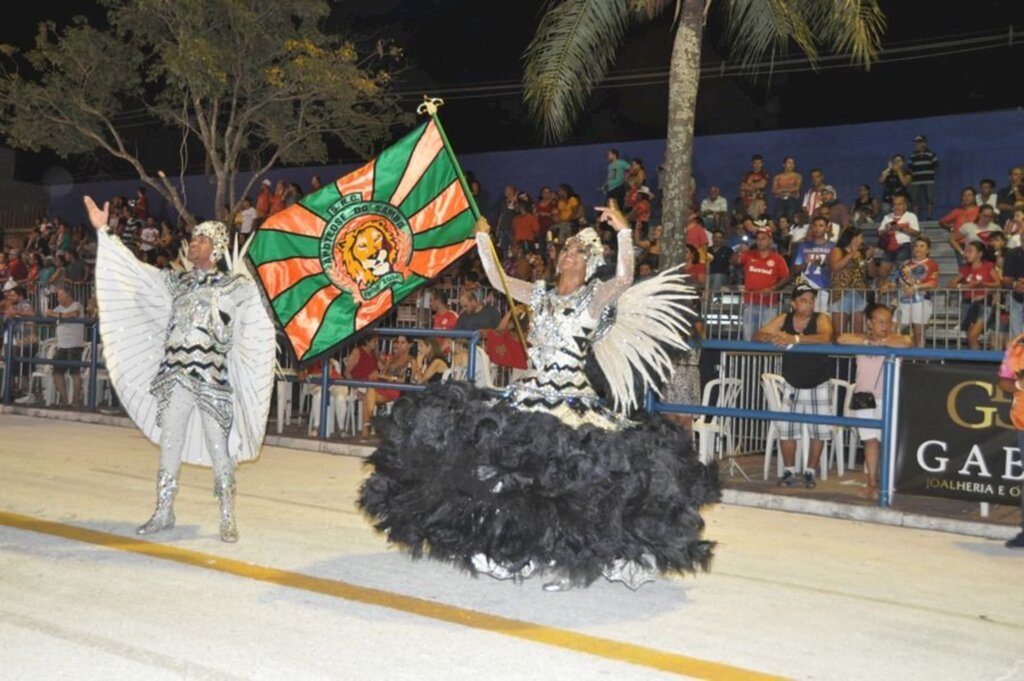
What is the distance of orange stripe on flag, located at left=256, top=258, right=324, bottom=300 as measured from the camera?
827 cm

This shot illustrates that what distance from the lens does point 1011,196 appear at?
49.7ft

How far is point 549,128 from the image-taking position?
13.1 meters

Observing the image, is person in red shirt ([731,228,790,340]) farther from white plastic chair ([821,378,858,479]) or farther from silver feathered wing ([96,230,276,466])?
silver feathered wing ([96,230,276,466])

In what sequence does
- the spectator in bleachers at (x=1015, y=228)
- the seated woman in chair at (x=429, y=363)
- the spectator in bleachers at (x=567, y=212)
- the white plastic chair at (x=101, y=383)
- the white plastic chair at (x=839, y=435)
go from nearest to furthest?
1. the white plastic chair at (x=839, y=435)
2. the seated woman in chair at (x=429, y=363)
3. the spectator in bleachers at (x=1015, y=228)
4. the white plastic chair at (x=101, y=383)
5. the spectator in bleachers at (x=567, y=212)

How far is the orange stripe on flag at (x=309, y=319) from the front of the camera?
8.46 meters

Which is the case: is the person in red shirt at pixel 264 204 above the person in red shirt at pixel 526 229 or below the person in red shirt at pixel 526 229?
above

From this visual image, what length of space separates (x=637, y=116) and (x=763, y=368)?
17.0 meters

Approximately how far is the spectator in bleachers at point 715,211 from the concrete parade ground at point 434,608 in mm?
9381

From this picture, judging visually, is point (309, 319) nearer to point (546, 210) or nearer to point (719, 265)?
point (719, 265)

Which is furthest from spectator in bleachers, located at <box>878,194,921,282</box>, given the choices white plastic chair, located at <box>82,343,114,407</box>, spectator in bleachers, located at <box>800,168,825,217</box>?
white plastic chair, located at <box>82,343,114,407</box>

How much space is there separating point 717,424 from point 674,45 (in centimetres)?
406

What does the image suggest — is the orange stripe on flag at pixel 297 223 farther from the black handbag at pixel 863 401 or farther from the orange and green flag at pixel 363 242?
the black handbag at pixel 863 401

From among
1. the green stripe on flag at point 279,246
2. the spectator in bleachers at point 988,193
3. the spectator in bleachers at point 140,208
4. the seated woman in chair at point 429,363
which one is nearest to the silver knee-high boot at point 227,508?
the green stripe on flag at point 279,246

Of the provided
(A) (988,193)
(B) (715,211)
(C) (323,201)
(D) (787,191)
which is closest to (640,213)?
(B) (715,211)
